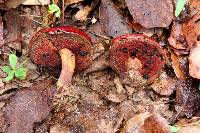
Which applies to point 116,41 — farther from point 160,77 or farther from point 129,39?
point 160,77

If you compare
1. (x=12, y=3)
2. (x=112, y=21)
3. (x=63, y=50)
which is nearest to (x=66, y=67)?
(x=63, y=50)

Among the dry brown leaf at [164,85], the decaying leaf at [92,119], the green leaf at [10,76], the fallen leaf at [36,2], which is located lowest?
the decaying leaf at [92,119]

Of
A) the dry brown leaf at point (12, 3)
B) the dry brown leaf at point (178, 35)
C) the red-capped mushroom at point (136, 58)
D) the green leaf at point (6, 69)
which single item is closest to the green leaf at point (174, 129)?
the red-capped mushroom at point (136, 58)

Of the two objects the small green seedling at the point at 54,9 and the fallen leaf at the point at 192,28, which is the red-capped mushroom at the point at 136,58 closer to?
the fallen leaf at the point at 192,28

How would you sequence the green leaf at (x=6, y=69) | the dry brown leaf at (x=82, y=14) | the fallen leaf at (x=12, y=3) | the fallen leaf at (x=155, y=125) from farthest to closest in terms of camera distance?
1. the dry brown leaf at (x=82, y=14)
2. the fallen leaf at (x=12, y=3)
3. the green leaf at (x=6, y=69)
4. the fallen leaf at (x=155, y=125)

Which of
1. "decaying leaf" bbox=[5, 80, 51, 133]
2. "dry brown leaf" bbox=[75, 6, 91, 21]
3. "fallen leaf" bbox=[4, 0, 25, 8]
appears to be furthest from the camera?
"dry brown leaf" bbox=[75, 6, 91, 21]

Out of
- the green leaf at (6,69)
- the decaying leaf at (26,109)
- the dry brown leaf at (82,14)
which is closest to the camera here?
the decaying leaf at (26,109)

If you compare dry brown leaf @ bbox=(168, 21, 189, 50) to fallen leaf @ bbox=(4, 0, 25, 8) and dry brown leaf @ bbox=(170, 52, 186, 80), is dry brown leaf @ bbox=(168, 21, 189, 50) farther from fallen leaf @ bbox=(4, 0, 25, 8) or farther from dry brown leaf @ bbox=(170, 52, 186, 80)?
fallen leaf @ bbox=(4, 0, 25, 8)

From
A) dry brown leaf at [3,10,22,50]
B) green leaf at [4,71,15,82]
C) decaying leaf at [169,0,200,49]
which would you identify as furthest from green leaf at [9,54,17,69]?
decaying leaf at [169,0,200,49]
